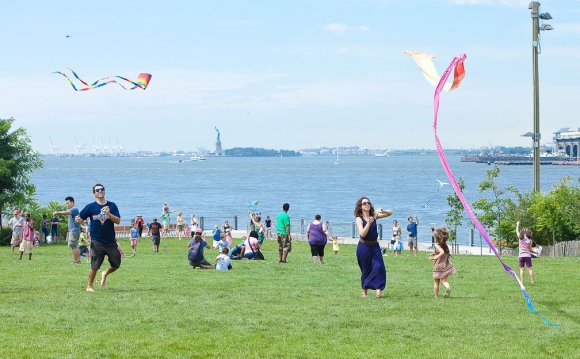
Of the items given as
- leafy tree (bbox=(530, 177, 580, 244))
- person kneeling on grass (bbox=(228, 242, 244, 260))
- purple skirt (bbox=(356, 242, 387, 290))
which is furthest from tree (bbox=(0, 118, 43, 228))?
purple skirt (bbox=(356, 242, 387, 290))

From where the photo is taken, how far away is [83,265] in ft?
75.9

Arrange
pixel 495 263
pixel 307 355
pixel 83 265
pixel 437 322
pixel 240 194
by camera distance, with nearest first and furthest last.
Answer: pixel 307 355
pixel 437 322
pixel 83 265
pixel 495 263
pixel 240 194

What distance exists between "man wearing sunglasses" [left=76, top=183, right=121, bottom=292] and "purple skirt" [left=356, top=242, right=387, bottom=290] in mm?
4586

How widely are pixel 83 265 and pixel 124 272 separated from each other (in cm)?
271

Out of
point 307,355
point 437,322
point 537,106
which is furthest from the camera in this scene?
point 537,106

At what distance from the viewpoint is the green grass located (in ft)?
35.9

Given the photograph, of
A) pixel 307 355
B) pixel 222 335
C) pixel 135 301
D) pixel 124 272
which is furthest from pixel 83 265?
pixel 307 355

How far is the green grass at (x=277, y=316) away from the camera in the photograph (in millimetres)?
10945

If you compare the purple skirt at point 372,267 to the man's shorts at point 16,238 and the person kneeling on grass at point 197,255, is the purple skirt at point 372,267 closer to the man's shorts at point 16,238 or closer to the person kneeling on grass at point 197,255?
Answer: the person kneeling on grass at point 197,255

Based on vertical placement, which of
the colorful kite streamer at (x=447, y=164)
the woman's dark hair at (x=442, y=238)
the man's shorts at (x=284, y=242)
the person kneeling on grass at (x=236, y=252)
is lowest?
the person kneeling on grass at (x=236, y=252)

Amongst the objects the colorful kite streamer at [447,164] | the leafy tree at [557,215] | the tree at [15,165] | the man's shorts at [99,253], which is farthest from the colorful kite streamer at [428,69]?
the tree at [15,165]

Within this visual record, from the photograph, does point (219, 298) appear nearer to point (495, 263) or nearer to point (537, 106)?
point (495, 263)

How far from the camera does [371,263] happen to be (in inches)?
624

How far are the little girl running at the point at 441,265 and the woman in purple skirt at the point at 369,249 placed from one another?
1.01m
